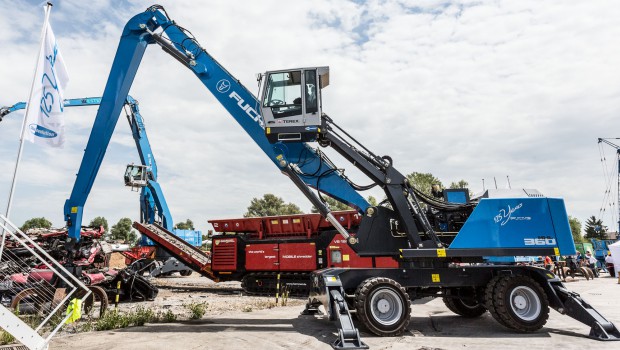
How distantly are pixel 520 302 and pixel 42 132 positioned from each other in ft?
33.0

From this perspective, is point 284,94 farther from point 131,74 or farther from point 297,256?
point 297,256

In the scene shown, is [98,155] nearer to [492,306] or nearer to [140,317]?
[140,317]

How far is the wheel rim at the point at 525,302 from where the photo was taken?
7.77m

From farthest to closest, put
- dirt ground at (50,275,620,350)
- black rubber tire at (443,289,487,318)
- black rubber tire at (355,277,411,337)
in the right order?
black rubber tire at (443,289,487,318) < black rubber tire at (355,277,411,337) < dirt ground at (50,275,620,350)

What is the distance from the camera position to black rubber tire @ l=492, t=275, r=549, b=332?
7.61 meters

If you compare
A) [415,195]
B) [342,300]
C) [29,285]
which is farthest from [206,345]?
[29,285]

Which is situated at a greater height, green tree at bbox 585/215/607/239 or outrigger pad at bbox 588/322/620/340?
green tree at bbox 585/215/607/239

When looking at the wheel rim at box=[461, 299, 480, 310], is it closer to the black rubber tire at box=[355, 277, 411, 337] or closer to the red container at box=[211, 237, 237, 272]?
the black rubber tire at box=[355, 277, 411, 337]

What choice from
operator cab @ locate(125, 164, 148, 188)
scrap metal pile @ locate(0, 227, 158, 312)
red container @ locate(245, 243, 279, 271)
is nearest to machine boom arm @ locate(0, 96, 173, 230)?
operator cab @ locate(125, 164, 148, 188)

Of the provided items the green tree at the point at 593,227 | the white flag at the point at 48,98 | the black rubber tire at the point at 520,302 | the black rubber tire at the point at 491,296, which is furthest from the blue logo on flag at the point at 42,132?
the green tree at the point at 593,227

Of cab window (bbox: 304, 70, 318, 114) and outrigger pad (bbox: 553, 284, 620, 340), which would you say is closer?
outrigger pad (bbox: 553, 284, 620, 340)

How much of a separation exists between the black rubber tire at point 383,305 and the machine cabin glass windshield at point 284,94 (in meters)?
3.93

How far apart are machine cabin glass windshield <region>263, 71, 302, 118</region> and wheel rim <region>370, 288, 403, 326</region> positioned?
414 cm

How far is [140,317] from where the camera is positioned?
8664 mm
